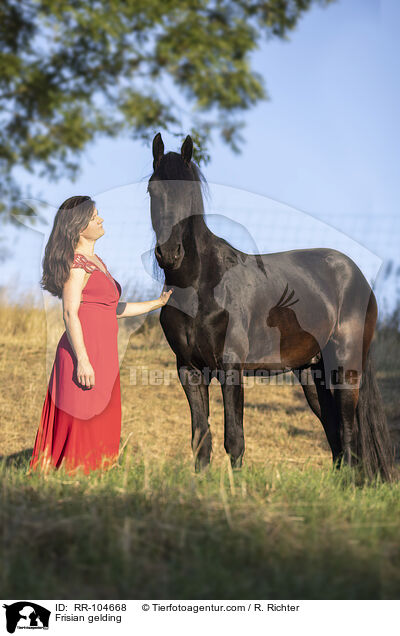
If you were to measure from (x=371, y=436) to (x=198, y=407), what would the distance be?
65.7 inches

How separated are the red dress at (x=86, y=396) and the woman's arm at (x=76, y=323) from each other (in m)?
0.11

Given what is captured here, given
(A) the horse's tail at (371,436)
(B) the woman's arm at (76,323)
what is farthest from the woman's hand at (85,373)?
(A) the horse's tail at (371,436)

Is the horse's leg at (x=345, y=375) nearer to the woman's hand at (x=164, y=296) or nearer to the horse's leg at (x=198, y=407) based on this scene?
the horse's leg at (x=198, y=407)

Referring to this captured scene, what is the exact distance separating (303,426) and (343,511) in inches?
192

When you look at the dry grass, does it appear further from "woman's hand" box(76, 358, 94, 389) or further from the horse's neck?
the horse's neck

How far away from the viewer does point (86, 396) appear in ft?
13.0

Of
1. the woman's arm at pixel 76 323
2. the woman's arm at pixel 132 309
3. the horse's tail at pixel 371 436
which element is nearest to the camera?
the woman's arm at pixel 76 323

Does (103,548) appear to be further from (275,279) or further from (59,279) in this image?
(275,279)

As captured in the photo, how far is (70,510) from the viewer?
2.76 metres

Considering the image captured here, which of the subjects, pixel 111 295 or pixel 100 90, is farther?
pixel 100 90

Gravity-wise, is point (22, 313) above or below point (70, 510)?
above

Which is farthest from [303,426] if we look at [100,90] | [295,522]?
[100,90]

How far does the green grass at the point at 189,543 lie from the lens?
86.3 inches

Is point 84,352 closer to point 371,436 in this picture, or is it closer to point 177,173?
point 177,173
